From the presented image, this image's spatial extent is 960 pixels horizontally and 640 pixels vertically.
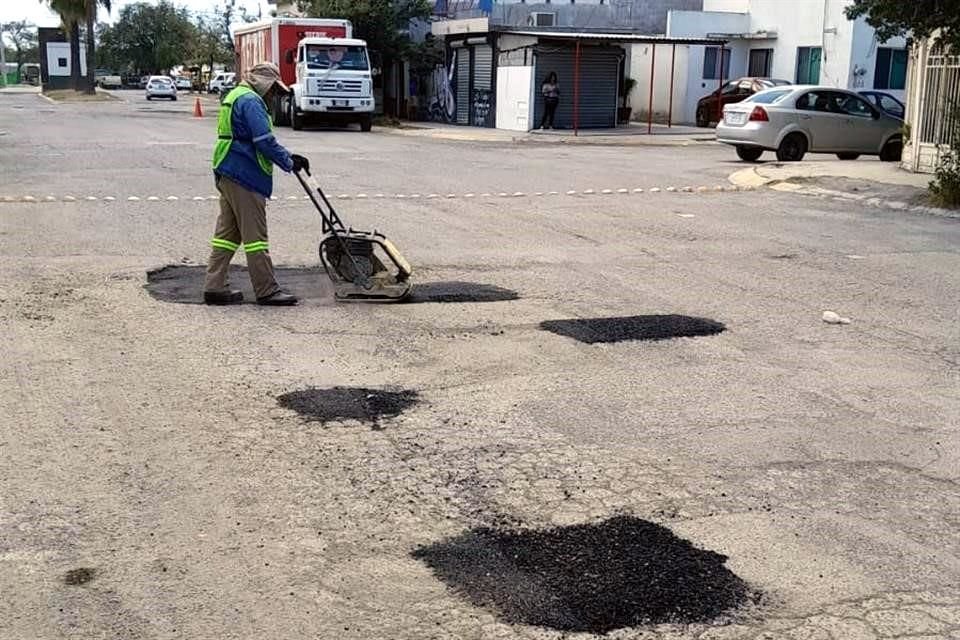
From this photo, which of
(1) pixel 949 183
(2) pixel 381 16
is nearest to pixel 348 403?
(1) pixel 949 183

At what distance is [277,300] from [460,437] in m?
3.19

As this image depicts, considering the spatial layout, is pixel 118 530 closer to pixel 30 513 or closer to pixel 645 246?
pixel 30 513

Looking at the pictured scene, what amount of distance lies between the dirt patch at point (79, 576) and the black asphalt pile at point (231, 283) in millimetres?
4434

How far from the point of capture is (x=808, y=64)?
34125mm

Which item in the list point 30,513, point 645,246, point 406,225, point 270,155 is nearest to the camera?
point 30,513

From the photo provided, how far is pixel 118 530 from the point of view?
4.31 m

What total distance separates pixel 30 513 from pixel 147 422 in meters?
1.14

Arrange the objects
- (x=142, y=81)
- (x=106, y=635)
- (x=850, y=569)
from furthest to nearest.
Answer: (x=142, y=81) → (x=850, y=569) → (x=106, y=635)

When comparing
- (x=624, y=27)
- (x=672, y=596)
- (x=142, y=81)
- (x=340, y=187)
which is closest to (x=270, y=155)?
(x=672, y=596)

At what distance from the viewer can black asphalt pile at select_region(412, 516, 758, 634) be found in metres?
3.71

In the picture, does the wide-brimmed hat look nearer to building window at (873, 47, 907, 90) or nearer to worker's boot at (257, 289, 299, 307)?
worker's boot at (257, 289, 299, 307)

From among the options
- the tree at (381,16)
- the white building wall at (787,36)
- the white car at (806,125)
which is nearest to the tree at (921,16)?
the white car at (806,125)

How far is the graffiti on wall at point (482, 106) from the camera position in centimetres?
3575

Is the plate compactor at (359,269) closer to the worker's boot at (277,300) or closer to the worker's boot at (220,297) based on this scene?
the worker's boot at (277,300)
